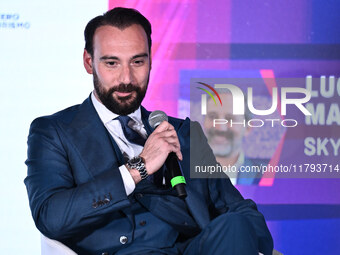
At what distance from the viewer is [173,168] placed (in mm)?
1906

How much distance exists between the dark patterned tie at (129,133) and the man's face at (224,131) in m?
1.52

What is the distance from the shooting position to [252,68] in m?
3.62

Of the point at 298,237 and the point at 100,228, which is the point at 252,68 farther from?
the point at 100,228

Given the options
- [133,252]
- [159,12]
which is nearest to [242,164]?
[159,12]

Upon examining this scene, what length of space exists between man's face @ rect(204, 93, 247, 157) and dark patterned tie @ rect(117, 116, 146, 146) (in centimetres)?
152

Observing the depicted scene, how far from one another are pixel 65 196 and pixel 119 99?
0.55 metres

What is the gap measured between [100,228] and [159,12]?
6.22ft

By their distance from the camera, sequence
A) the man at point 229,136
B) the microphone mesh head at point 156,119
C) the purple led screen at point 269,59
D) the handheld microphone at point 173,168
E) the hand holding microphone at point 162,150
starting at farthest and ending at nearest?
the man at point 229,136 < the purple led screen at point 269,59 < the microphone mesh head at point 156,119 < the hand holding microphone at point 162,150 < the handheld microphone at point 173,168

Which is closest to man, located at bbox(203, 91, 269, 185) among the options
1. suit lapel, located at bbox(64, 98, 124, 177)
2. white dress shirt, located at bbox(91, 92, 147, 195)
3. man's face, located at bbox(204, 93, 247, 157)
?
man's face, located at bbox(204, 93, 247, 157)

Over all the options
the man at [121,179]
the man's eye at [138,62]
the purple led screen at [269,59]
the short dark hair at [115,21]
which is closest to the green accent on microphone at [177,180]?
the man at [121,179]

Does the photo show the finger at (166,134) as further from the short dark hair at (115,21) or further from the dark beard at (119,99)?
the short dark hair at (115,21)

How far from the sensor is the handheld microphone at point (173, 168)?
1.83 meters

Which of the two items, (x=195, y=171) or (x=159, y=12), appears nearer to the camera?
(x=195, y=171)

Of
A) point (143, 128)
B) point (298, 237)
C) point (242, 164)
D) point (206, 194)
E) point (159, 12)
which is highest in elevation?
point (159, 12)
